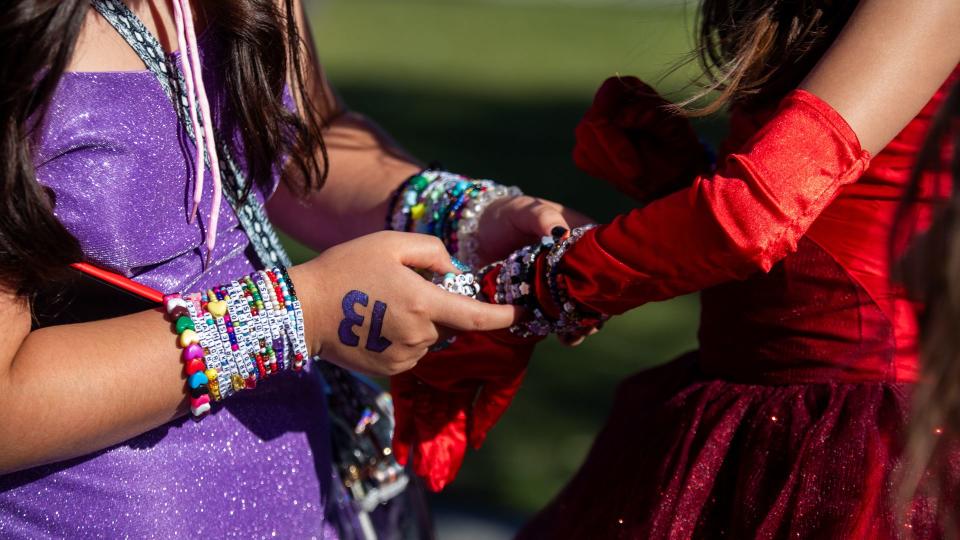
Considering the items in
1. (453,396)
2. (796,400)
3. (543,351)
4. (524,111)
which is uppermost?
(796,400)

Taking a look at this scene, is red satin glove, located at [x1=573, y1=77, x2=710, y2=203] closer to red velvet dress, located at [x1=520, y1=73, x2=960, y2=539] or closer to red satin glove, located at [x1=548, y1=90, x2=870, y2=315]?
red velvet dress, located at [x1=520, y1=73, x2=960, y2=539]

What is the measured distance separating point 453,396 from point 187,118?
495mm

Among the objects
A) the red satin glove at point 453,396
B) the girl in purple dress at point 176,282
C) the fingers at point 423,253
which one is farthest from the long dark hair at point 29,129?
the red satin glove at point 453,396

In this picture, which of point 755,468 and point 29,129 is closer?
point 29,129

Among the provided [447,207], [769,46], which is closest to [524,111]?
[447,207]

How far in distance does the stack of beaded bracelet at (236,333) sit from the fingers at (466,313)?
0.49 feet

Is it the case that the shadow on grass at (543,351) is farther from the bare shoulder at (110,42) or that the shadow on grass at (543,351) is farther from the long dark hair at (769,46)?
the bare shoulder at (110,42)

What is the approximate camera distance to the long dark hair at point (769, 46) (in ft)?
4.02

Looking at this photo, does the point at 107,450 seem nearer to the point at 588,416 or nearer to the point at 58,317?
the point at 58,317

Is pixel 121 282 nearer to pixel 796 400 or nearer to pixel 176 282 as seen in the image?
→ pixel 176 282

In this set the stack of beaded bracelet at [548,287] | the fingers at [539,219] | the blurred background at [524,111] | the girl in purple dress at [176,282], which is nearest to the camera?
the girl in purple dress at [176,282]

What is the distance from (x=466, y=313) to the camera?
48.6 inches

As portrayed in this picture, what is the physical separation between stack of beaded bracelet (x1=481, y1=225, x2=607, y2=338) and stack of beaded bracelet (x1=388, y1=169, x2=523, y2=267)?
19 centimetres

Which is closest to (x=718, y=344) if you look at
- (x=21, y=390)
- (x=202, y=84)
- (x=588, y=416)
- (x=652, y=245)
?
(x=652, y=245)
